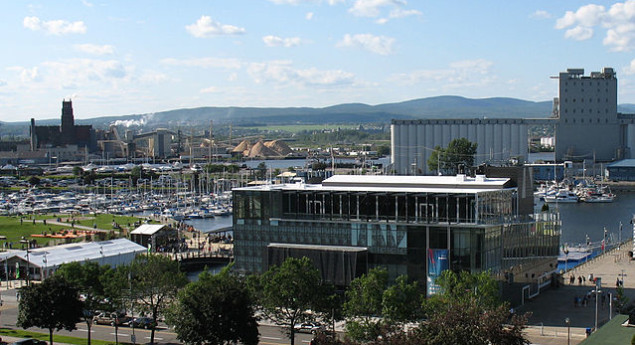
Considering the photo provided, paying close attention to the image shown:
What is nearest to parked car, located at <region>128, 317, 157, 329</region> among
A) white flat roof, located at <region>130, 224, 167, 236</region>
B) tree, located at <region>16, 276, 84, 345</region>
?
tree, located at <region>16, 276, 84, 345</region>

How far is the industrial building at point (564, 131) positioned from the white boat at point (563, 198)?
10.5 m

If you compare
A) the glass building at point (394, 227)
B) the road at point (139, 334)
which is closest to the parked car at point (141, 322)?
the road at point (139, 334)

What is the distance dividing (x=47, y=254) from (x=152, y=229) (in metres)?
9.26

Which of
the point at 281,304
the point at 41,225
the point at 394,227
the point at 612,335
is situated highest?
the point at 394,227

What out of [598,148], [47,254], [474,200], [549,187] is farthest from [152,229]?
[598,148]

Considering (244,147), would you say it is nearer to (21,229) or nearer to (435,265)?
(21,229)

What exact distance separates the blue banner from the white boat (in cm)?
5025

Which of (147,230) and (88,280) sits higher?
(88,280)

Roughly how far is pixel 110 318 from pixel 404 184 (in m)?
9.72

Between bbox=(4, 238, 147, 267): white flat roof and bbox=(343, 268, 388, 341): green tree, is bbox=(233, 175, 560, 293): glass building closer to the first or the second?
bbox=(343, 268, 388, 341): green tree

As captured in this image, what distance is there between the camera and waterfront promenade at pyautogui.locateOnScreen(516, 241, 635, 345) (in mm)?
22688

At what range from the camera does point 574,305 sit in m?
26.1

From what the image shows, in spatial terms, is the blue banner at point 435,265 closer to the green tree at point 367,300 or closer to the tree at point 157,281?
the green tree at point 367,300

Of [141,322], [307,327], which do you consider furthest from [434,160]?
[307,327]
